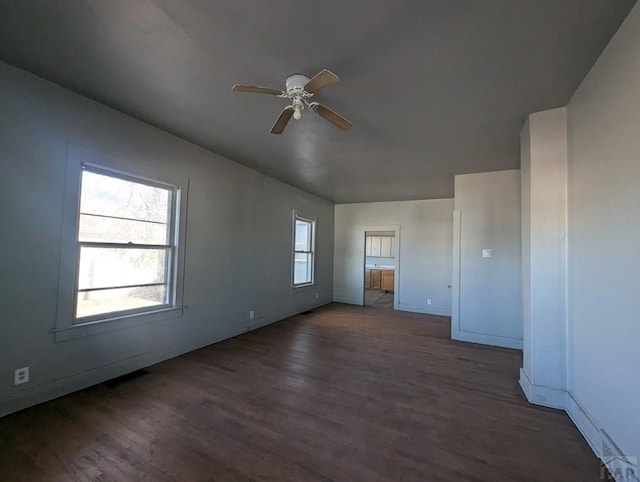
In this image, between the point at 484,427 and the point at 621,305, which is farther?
the point at 484,427

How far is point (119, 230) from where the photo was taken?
3.01 meters

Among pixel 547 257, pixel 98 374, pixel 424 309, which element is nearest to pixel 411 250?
pixel 424 309

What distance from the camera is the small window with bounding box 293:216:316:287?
6.41 m

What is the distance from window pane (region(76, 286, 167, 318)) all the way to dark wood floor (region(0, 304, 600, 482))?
714mm

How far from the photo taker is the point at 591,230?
2.08m

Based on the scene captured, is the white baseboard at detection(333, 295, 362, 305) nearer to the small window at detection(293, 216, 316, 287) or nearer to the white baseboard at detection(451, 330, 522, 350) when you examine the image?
the small window at detection(293, 216, 316, 287)

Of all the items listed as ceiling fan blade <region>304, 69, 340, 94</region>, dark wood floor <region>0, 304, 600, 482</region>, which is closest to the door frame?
dark wood floor <region>0, 304, 600, 482</region>

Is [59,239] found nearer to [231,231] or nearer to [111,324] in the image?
[111,324]

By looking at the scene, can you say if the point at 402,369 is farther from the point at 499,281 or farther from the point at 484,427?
the point at 499,281

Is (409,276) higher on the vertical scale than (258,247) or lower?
lower

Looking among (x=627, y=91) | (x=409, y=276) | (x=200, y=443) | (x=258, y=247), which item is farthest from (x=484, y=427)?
(x=409, y=276)

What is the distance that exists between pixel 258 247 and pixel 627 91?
14.8 ft

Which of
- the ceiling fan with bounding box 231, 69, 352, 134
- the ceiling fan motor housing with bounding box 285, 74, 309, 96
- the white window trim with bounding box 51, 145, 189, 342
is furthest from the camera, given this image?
the white window trim with bounding box 51, 145, 189, 342

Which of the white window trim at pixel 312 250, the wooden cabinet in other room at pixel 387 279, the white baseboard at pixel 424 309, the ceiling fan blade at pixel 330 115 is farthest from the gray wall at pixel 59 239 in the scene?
the wooden cabinet in other room at pixel 387 279
